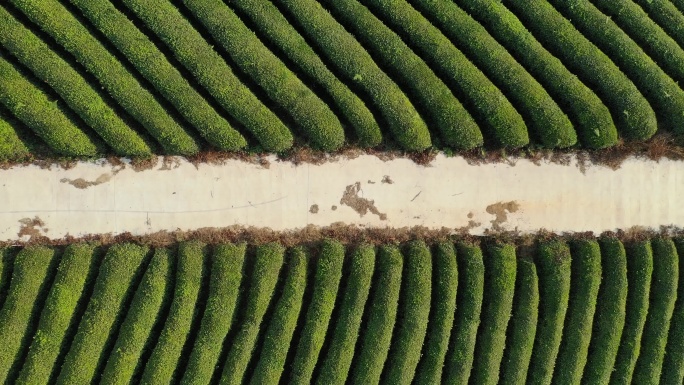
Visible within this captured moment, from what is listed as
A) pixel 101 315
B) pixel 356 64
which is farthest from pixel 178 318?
pixel 356 64

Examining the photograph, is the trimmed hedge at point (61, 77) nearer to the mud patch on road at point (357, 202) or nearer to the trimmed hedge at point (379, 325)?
the mud patch on road at point (357, 202)

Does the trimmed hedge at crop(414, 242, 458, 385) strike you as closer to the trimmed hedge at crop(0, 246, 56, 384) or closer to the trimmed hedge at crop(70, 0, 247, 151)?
the trimmed hedge at crop(70, 0, 247, 151)

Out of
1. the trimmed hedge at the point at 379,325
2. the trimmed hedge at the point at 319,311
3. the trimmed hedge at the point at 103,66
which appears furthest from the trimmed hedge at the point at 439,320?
the trimmed hedge at the point at 103,66

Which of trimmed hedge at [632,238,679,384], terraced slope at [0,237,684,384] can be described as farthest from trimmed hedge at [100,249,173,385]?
trimmed hedge at [632,238,679,384]

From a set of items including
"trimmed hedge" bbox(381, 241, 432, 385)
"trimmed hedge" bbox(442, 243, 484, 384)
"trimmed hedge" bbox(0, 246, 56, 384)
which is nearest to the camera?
"trimmed hedge" bbox(0, 246, 56, 384)

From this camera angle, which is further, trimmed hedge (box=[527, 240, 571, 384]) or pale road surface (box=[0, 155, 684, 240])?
trimmed hedge (box=[527, 240, 571, 384])

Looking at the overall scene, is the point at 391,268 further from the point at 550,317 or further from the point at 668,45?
the point at 668,45

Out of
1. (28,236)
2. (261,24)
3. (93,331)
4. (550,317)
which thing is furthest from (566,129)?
(28,236)
